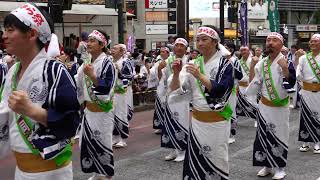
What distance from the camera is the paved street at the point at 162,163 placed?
6.61 m

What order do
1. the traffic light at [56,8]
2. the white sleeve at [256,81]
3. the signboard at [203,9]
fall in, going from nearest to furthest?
the white sleeve at [256,81]
the traffic light at [56,8]
the signboard at [203,9]

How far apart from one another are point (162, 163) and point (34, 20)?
15.6 ft

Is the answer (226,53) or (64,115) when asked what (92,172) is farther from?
(64,115)

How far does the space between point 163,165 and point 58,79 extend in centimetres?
450

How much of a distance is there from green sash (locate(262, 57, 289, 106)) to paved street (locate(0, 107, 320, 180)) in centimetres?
100

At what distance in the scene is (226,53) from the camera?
202 inches

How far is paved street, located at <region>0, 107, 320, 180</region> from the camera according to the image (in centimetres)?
661

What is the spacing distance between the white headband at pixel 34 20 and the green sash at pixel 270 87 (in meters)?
3.90

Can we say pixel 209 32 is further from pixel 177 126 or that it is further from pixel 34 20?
pixel 177 126

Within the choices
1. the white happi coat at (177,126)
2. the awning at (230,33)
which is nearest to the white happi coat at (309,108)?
the white happi coat at (177,126)

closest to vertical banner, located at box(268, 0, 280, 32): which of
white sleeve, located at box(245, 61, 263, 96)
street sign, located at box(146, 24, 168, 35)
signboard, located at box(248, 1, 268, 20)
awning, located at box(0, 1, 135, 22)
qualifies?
awning, located at box(0, 1, 135, 22)

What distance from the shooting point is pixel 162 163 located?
7.42 metres

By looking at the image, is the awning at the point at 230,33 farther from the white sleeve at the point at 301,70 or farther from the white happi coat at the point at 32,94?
the white happi coat at the point at 32,94

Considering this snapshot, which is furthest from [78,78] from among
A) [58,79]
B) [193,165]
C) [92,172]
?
[58,79]
